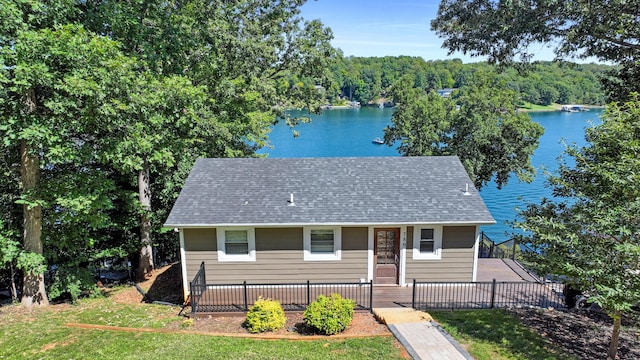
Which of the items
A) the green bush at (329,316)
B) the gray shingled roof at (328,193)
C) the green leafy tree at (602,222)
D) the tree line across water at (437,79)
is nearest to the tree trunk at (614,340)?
the green leafy tree at (602,222)

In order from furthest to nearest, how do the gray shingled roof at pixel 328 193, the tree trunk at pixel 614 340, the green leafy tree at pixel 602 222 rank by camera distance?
the gray shingled roof at pixel 328 193
the tree trunk at pixel 614 340
the green leafy tree at pixel 602 222

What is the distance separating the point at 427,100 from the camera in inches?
1091

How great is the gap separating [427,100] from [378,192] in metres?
16.5

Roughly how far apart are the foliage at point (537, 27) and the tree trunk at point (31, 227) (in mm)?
13926

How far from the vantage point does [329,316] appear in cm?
981

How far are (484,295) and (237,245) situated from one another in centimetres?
806

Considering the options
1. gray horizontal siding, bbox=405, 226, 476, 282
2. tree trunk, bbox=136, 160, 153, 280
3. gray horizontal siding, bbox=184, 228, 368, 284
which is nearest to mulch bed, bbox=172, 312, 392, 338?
gray horizontal siding, bbox=184, 228, 368, 284

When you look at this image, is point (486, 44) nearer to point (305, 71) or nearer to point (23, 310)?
point (305, 71)

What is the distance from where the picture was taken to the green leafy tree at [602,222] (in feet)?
23.8

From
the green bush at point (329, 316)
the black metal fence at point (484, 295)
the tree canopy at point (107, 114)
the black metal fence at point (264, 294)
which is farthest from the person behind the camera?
the black metal fence at point (484, 295)

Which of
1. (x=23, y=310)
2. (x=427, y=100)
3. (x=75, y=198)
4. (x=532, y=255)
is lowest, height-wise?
(x=23, y=310)

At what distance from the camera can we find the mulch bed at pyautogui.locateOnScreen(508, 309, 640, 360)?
8.89 m

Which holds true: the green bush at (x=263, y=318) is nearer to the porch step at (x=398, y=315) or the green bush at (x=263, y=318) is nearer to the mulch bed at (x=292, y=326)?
the mulch bed at (x=292, y=326)

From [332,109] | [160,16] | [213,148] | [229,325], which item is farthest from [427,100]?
[332,109]
